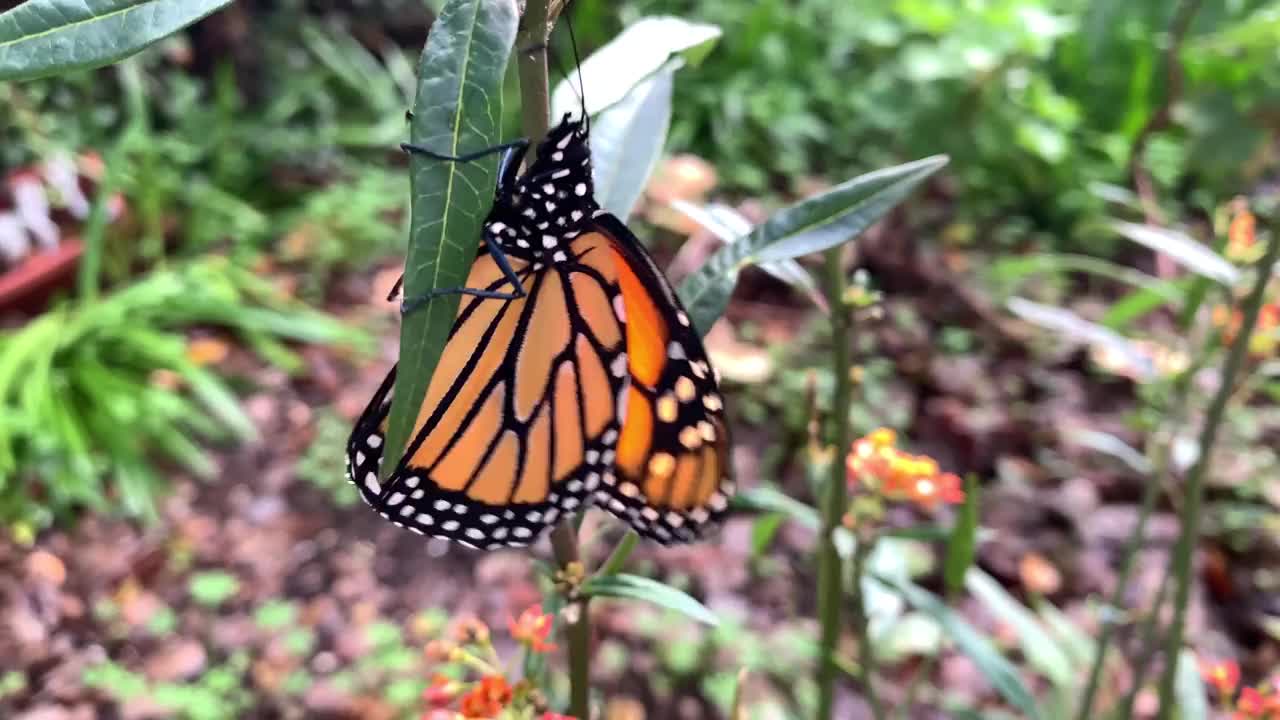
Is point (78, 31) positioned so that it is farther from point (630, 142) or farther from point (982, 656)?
point (982, 656)

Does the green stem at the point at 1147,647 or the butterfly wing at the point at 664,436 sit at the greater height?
the butterfly wing at the point at 664,436

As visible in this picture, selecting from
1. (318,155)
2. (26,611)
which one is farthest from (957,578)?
(318,155)

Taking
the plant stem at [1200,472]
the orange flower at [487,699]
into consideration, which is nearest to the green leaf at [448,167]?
the orange flower at [487,699]

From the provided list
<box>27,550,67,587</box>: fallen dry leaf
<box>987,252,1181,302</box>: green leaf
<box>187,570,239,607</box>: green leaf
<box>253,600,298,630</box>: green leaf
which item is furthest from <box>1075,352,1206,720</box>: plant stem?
<box>27,550,67,587</box>: fallen dry leaf

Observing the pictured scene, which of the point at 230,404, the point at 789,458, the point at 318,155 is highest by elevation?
the point at 318,155

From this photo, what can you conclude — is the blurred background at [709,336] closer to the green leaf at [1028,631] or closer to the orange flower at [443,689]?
the green leaf at [1028,631]

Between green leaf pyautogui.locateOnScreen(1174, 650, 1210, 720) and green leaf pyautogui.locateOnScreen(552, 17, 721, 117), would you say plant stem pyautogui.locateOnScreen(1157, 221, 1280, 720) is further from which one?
green leaf pyautogui.locateOnScreen(552, 17, 721, 117)

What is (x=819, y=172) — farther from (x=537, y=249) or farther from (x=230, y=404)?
(x=537, y=249)
